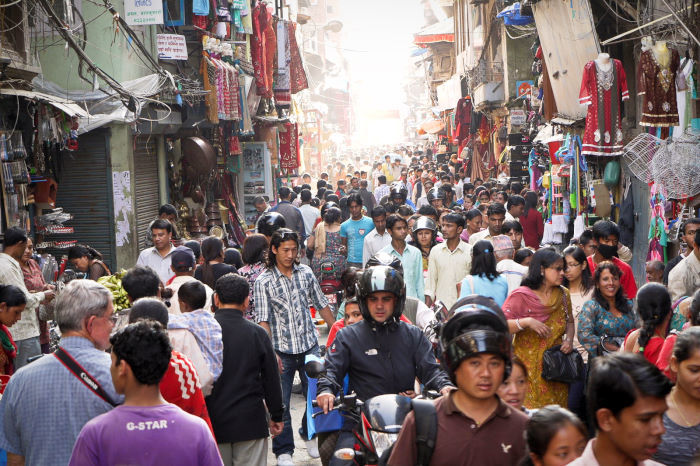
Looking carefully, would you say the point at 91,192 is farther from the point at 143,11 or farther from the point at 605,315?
the point at 605,315

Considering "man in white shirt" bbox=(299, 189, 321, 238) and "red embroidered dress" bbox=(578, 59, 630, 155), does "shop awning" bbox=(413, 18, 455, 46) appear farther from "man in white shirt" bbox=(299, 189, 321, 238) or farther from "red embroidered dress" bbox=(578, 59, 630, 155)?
"red embroidered dress" bbox=(578, 59, 630, 155)

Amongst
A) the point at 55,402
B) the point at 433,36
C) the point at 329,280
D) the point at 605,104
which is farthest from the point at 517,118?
the point at 433,36

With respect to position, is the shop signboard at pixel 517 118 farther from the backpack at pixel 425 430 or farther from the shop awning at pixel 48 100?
the backpack at pixel 425 430

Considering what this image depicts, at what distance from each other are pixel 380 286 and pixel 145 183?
13.1m

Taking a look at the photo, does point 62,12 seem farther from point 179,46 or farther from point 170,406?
point 170,406

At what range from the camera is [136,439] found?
358 cm

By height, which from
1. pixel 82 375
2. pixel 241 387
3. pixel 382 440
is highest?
pixel 82 375

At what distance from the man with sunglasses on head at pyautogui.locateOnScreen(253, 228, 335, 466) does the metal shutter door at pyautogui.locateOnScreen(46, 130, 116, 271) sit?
8.50 meters

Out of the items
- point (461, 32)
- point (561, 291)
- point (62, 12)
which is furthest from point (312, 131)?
point (561, 291)

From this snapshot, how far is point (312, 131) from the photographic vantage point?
199 ft

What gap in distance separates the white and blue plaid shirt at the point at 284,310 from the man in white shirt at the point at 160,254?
207 centimetres

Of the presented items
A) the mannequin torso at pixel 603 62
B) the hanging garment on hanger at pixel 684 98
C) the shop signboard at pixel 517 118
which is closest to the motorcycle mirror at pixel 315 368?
the hanging garment on hanger at pixel 684 98

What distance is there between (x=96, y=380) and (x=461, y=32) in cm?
3414

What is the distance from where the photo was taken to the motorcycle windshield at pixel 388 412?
165 inches
